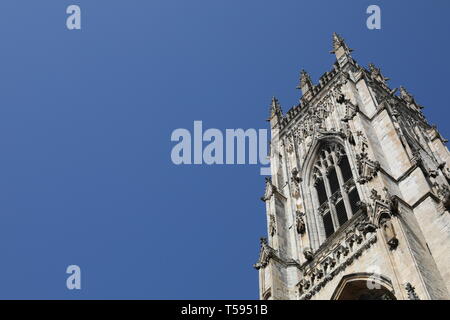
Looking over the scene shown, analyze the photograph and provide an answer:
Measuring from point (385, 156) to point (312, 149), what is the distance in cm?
667

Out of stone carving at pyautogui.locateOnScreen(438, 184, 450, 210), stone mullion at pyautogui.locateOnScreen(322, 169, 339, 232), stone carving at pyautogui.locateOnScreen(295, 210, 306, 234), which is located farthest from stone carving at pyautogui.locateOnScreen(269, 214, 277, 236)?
stone carving at pyautogui.locateOnScreen(438, 184, 450, 210)

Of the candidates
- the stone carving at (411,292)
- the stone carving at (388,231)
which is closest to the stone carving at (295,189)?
the stone carving at (388,231)

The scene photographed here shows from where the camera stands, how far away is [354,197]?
25.6 metres

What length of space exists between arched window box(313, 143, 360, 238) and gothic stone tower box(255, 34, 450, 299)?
0.06 meters

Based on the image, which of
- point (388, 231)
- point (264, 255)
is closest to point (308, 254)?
point (264, 255)

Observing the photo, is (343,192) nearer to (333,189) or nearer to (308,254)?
(333,189)

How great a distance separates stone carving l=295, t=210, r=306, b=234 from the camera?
1036 inches

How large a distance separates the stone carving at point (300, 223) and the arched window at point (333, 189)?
2.78 ft

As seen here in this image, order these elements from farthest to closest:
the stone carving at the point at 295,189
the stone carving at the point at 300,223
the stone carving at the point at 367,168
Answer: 1. the stone carving at the point at 295,189
2. the stone carving at the point at 300,223
3. the stone carving at the point at 367,168

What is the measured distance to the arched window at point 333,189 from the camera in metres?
25.6

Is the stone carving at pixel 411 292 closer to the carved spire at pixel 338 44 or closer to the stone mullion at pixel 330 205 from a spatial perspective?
the stone mullion at pixel 330 205

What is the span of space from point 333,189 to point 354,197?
2.30 meters
